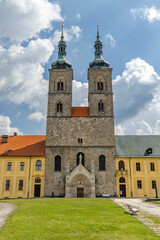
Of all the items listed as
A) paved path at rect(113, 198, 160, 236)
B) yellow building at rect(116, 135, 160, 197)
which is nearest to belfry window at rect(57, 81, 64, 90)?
yellow building at rect(116, 135, 160, 197)

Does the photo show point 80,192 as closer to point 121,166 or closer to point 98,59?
point 121,166

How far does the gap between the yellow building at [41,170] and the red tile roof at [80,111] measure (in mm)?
8672

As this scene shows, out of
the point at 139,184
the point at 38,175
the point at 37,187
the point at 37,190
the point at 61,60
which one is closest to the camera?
the point at 37,190

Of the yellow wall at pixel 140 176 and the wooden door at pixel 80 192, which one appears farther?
the yellow wall at pixel 140 176

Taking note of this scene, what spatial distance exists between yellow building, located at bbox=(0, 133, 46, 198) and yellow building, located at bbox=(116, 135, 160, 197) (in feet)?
44.9

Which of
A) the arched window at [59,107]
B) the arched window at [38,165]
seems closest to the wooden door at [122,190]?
the arched window at [38,165]

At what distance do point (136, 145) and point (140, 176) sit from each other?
6.76 meters

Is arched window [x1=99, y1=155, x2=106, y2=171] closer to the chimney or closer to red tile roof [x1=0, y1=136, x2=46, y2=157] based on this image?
red tile roof [x1=0, y1=136, x2=46, y2=157]

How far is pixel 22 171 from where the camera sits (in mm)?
37500

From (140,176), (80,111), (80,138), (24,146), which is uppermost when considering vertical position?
(80,111)

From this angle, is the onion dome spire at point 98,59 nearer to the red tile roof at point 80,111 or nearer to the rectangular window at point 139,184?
the red tile roof at point 80,111

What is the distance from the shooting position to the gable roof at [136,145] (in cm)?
3973

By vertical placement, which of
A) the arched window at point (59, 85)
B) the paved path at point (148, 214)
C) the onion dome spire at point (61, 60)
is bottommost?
the paved path at point (148, 214)

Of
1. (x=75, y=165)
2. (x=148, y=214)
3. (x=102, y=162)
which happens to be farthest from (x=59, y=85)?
(x=148, y=214)
